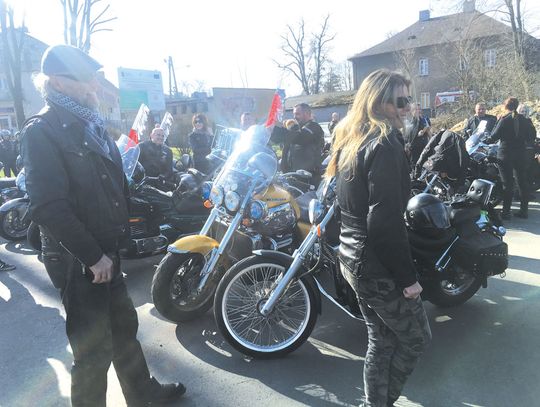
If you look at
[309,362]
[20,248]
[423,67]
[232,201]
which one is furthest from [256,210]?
[423,67]

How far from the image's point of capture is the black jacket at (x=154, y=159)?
6527mm

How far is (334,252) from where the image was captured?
9.96 feet

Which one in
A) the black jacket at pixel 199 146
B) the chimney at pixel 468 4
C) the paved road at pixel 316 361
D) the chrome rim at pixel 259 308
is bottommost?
the paved road at pixel 316 361

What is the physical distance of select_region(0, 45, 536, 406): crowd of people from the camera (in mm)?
1922

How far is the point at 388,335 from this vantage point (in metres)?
2.21

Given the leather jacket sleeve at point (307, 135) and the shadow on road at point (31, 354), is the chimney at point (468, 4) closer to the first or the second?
the leather jacket sleeve at point (307, 135)

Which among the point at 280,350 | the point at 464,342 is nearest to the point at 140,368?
the point at 280,350

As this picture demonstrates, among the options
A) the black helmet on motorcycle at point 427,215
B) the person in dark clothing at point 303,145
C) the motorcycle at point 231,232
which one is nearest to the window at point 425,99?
the person in dark clothing at point 303,145

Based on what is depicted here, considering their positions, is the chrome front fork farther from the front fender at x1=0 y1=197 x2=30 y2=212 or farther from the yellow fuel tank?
the front fender at x1=0 y1=197 x2=30 y2=212

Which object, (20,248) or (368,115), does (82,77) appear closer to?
(368,115)

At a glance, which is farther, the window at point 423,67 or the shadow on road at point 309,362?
the window at point 423,67

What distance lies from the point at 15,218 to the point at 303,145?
4607 millimetres

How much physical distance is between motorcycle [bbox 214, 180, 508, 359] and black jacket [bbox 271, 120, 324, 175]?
3398 mm

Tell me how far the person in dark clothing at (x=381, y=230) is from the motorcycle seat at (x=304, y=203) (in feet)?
5.55
